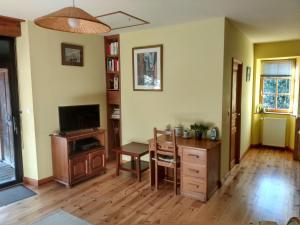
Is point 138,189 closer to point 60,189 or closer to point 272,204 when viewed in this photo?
point 60,189

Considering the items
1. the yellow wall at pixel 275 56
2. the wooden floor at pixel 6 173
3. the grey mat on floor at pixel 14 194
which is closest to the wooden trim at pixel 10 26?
the wooden floor at pixel 6 173

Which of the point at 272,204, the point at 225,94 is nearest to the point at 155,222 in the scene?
the point at 272,204

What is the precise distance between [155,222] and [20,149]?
2.41 meters

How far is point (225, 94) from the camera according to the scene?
362 cm

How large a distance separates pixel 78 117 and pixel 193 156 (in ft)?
6.24

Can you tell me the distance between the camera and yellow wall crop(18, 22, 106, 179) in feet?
11.6

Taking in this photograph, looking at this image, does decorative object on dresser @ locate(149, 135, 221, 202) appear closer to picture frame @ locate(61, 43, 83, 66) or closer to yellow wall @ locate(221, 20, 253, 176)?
yellow wall @ locate(221, 20, 253, 176)

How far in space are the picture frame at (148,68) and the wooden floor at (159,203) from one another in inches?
61.9

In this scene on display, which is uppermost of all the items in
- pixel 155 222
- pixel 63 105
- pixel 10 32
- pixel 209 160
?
pixel 10 32

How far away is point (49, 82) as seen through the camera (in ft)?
12.2

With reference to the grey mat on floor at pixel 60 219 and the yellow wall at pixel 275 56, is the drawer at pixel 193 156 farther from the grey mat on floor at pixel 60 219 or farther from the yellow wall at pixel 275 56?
the yellow wall at pixel 275 56

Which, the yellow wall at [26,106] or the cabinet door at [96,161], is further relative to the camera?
the cabinet door at [96,161]

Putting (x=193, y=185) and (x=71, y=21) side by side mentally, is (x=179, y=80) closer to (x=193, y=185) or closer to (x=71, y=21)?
(x=193, y=185)

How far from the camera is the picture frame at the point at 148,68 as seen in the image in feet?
13.2
